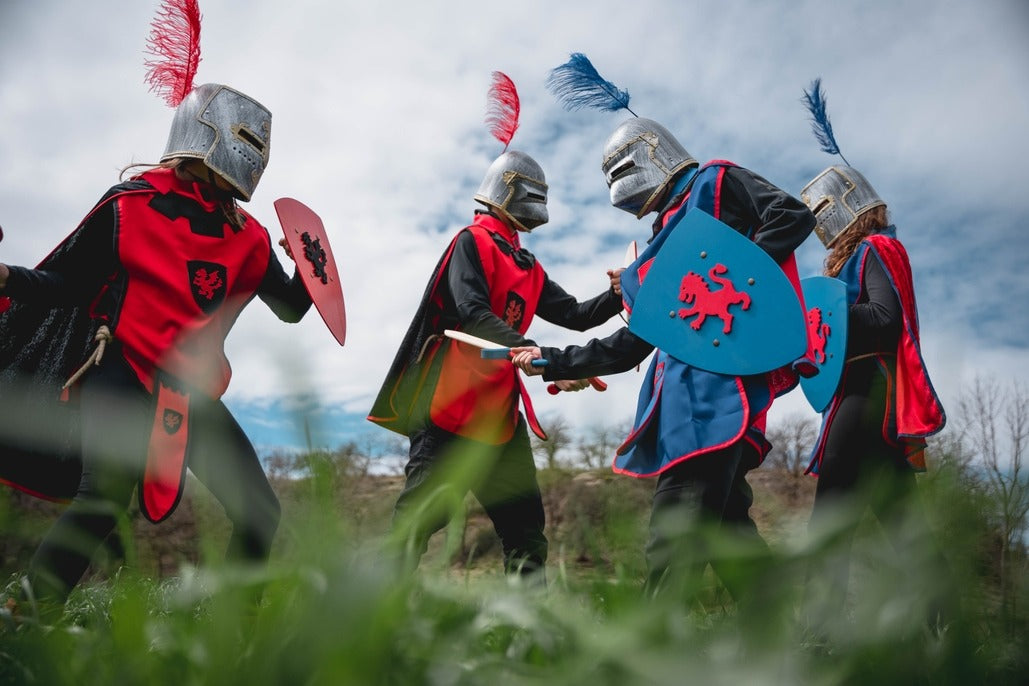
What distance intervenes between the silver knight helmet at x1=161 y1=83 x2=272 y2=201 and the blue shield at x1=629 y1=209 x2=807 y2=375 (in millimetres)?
1510

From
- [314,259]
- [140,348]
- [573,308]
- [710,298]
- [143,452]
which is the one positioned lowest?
[143,452]

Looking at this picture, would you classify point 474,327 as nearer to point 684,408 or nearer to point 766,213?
point 684,408

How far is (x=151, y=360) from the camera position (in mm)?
2385

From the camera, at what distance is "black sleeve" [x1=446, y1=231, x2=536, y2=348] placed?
9.36 ft

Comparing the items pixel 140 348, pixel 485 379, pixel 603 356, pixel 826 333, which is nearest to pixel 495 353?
pixel 485 379

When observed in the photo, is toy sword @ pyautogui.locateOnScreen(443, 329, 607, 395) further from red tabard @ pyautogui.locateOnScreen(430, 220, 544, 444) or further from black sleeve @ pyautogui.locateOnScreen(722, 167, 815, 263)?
black sleeve @ pyautogui.locateOnScreen(722, 167, 815, 263)

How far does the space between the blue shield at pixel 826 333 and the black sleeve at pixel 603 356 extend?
3.13 feet

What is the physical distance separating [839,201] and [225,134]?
2829mm

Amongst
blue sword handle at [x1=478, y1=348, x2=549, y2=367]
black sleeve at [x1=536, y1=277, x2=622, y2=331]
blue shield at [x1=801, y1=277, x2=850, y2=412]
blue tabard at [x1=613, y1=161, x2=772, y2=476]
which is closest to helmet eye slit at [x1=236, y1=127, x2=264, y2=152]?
blue sword handle at [x1=478, y1=348, x2=549, y2=367]

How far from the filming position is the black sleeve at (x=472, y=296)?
2852mm

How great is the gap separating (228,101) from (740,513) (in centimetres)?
240

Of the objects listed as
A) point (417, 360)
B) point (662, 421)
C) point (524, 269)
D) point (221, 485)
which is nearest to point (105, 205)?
point (221, 485)

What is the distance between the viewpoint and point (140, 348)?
237cm

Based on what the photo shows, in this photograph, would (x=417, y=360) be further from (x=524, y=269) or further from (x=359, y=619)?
(x=359, y=619)
